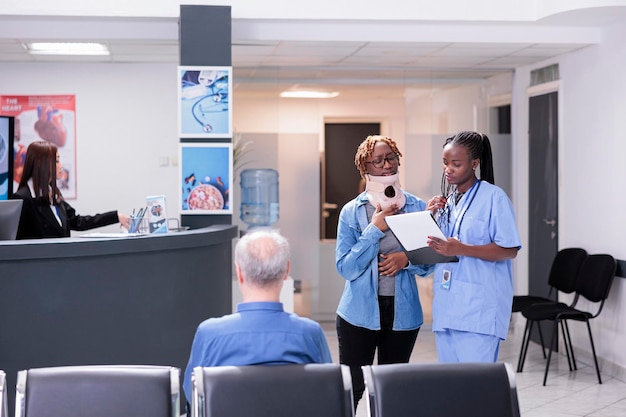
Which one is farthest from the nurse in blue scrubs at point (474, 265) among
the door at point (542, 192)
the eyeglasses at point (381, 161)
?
the door at point (542, 192)

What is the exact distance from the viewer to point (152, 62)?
8.17 metres

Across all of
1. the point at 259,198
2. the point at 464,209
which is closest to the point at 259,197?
the point at 259,198

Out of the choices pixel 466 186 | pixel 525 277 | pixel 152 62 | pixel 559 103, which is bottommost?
pixel 525 277

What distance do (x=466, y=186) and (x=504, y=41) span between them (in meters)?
3.33

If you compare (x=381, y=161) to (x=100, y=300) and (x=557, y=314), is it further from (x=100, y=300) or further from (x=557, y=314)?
(x=557, y=314)

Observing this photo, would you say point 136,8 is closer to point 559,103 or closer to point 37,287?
point 37,287

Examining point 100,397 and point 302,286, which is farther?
point 302,286

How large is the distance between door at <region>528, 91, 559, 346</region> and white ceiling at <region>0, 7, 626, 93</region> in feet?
1.61

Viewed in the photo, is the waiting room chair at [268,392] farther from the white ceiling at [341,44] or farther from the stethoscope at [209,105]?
the white ceiling at [341,44]

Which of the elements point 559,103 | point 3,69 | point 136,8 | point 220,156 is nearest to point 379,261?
point 220,156

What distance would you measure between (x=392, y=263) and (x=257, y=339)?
4.09ft

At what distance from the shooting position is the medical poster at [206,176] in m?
5.74

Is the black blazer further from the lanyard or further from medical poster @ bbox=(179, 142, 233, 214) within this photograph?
the lanyard

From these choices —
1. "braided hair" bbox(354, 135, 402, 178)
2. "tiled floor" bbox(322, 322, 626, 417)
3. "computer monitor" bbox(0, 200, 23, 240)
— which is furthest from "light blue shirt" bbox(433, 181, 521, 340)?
"computer monitor" bbox(0, 200, 23, 240)
